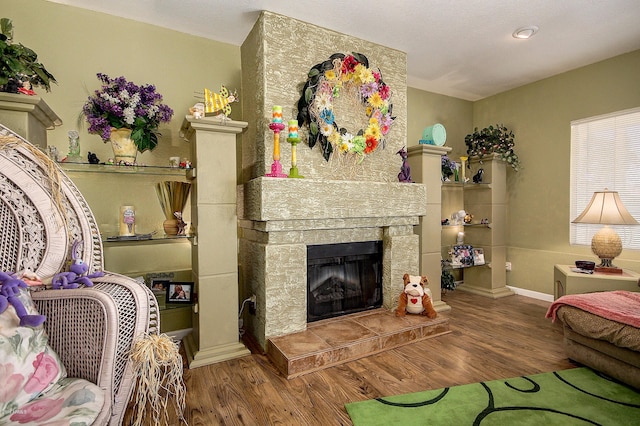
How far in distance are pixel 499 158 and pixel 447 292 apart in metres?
1.84

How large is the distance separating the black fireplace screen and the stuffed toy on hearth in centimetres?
27

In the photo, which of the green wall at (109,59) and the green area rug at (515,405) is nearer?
the green area rug at (515,405)

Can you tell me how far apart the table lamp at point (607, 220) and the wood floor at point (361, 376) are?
2.75 feet

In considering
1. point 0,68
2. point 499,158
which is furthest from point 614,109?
point 0,68

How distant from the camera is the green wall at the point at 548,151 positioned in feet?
10.6

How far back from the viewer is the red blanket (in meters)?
1.87

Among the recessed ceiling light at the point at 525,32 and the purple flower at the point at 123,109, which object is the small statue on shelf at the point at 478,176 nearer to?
the recessed ceiling light at the point at 525,32

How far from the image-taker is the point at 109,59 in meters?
2.46

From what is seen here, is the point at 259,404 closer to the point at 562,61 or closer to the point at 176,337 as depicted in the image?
the point at 176,337

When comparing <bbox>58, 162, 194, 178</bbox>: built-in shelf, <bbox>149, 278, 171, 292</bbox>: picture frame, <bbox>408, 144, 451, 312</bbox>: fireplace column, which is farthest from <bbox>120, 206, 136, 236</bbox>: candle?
<bbox>408, 144, 451, 312</bbox>: fireplace column

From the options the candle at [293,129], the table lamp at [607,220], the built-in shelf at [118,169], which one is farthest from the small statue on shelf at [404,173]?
the built-in shelf at [118,169]

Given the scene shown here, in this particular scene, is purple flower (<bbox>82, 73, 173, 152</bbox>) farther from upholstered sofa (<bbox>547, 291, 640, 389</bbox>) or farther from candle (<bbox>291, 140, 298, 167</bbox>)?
upholstered sofa (<bbox>547, 291, 640, 389</bbox>)

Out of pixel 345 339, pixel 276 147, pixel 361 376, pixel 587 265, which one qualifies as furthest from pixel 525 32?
pixel 361 376

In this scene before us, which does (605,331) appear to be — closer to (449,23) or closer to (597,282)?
(597,282)
